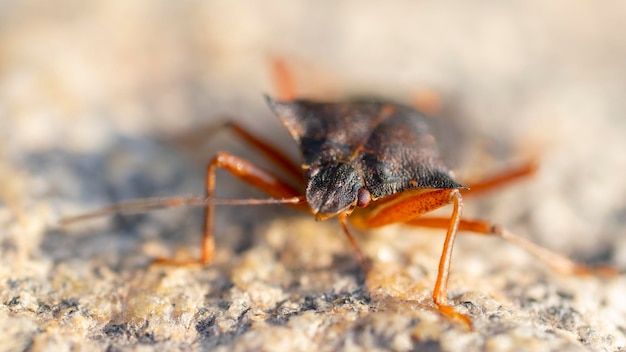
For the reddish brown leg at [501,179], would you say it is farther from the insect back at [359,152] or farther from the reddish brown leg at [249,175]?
the reddish brown leg at [249,175]

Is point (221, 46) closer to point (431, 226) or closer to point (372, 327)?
point (431, 226)

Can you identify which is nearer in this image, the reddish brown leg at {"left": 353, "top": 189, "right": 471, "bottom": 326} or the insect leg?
the reddish brown leg at {"left": 353, "top": 189, "right": 471, "bottom": 326}

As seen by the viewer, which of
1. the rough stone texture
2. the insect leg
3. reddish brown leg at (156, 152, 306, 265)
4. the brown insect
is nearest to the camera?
the rough stone texture

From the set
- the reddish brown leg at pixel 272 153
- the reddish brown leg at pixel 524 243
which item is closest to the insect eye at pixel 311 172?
the reddish brown leg at pixel 272 153

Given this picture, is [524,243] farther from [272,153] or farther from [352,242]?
[272,153]

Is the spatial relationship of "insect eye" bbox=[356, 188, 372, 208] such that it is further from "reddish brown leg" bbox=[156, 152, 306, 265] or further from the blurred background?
the blurred background

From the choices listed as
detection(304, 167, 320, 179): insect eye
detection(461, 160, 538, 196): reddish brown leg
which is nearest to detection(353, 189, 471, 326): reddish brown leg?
detection(304, 167, 320, 179): insect eye

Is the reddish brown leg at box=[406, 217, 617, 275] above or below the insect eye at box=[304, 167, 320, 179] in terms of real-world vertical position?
below
